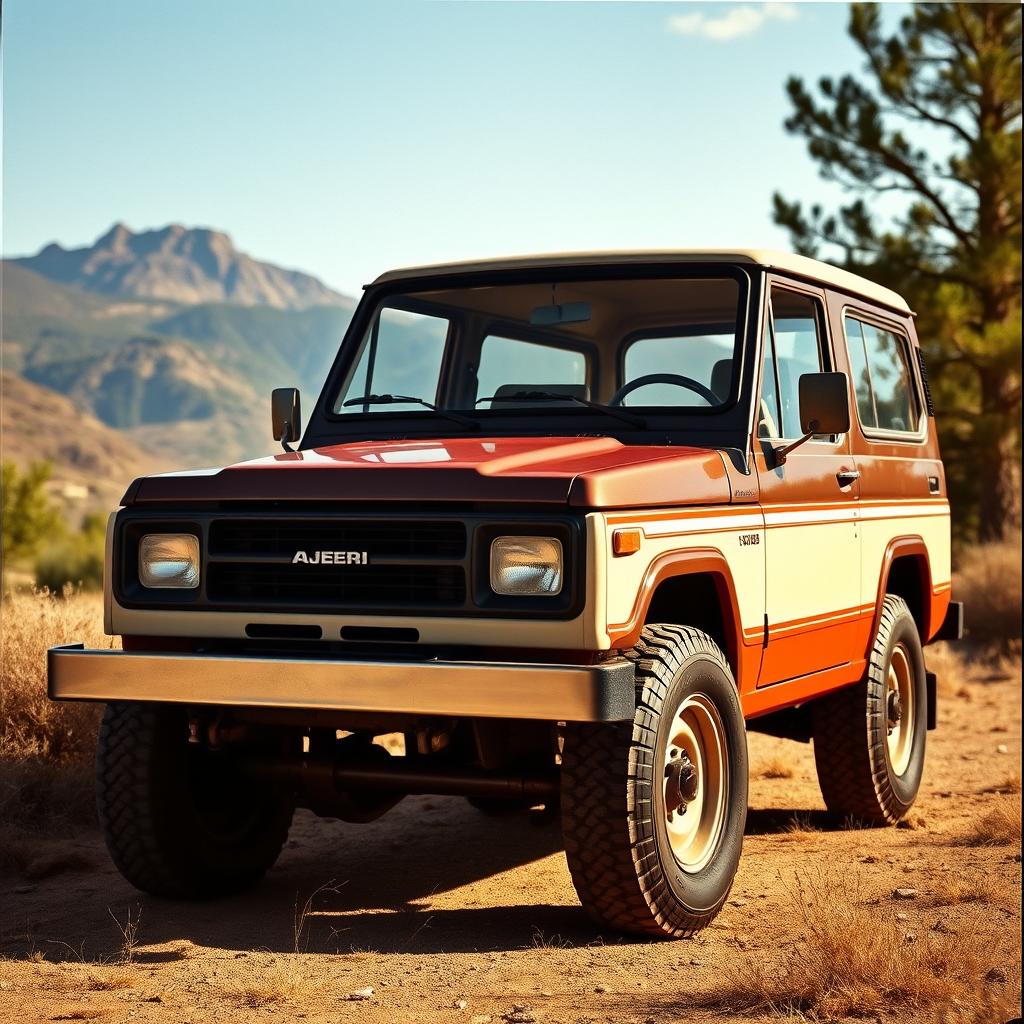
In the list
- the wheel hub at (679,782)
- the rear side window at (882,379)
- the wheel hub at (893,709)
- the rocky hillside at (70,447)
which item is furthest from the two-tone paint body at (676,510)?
the rocky hillside at (70,447)

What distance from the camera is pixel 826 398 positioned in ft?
18.2

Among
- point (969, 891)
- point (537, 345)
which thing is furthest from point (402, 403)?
point (969, 891)

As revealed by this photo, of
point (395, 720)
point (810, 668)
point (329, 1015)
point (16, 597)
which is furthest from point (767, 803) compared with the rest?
point (16, 597)

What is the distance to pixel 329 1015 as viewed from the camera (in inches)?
165

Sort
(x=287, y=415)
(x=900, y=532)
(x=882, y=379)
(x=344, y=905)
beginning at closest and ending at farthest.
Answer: (x=344, y=905)
(x=287, y=415)
(x=900, y=532)
(x=882, y=379)

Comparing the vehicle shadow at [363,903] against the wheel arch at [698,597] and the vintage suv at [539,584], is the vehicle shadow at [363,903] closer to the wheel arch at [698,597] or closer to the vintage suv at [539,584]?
the vintage suv at [539,584]

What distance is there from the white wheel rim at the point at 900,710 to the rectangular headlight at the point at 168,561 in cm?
369

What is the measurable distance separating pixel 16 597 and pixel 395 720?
4.97m

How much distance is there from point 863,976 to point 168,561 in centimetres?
260

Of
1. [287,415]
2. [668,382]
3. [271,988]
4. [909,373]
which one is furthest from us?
[909,373]

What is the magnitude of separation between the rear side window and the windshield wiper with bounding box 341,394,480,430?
2.06 metres

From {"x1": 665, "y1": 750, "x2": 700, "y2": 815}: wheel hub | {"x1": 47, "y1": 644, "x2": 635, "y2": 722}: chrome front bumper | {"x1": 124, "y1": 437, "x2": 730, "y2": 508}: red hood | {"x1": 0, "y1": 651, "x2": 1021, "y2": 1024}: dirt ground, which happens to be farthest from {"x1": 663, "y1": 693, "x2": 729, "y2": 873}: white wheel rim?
{"x1": 124, "y1": 437, "x2": 730, "y2": 508}: red hood

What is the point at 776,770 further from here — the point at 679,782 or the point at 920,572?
the point at 679,782

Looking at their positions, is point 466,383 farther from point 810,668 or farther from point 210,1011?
point 210,1011
